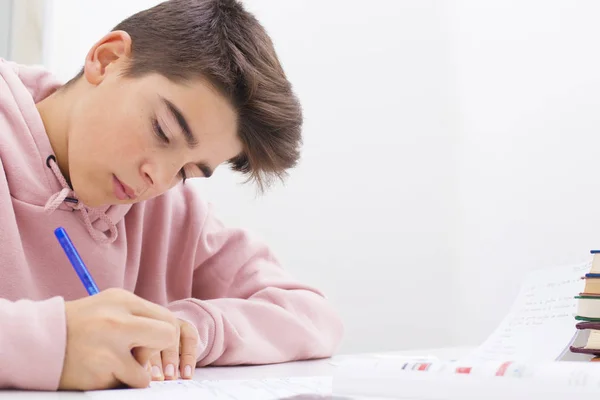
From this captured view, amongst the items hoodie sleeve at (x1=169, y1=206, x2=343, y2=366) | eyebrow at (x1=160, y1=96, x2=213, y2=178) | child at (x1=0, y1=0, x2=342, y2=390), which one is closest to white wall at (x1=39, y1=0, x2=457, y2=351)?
hoodie sleeve at (x1=169, y1=206, x2=343, y2=366)

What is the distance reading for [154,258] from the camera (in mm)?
954

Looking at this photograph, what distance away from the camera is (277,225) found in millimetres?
1556

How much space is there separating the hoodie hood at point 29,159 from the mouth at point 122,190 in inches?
2.1

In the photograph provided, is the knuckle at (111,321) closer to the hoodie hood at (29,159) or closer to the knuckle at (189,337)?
the knuckle at (189,337)

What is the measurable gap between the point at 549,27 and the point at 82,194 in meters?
1.14

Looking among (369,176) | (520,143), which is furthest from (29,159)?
(520,143)

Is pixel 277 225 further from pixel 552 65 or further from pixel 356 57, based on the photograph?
pixel 552 65

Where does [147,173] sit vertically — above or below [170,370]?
above

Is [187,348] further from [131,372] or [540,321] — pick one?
[540,321]

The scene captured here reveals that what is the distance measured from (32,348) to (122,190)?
31 centimetres

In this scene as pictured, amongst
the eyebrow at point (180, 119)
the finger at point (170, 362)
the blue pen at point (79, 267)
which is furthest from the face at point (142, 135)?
the finger at point (170, 362)

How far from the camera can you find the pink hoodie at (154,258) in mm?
764

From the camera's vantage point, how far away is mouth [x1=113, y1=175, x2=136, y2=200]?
0.77 meters

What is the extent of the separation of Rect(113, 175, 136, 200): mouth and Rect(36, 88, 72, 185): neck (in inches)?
2.9
